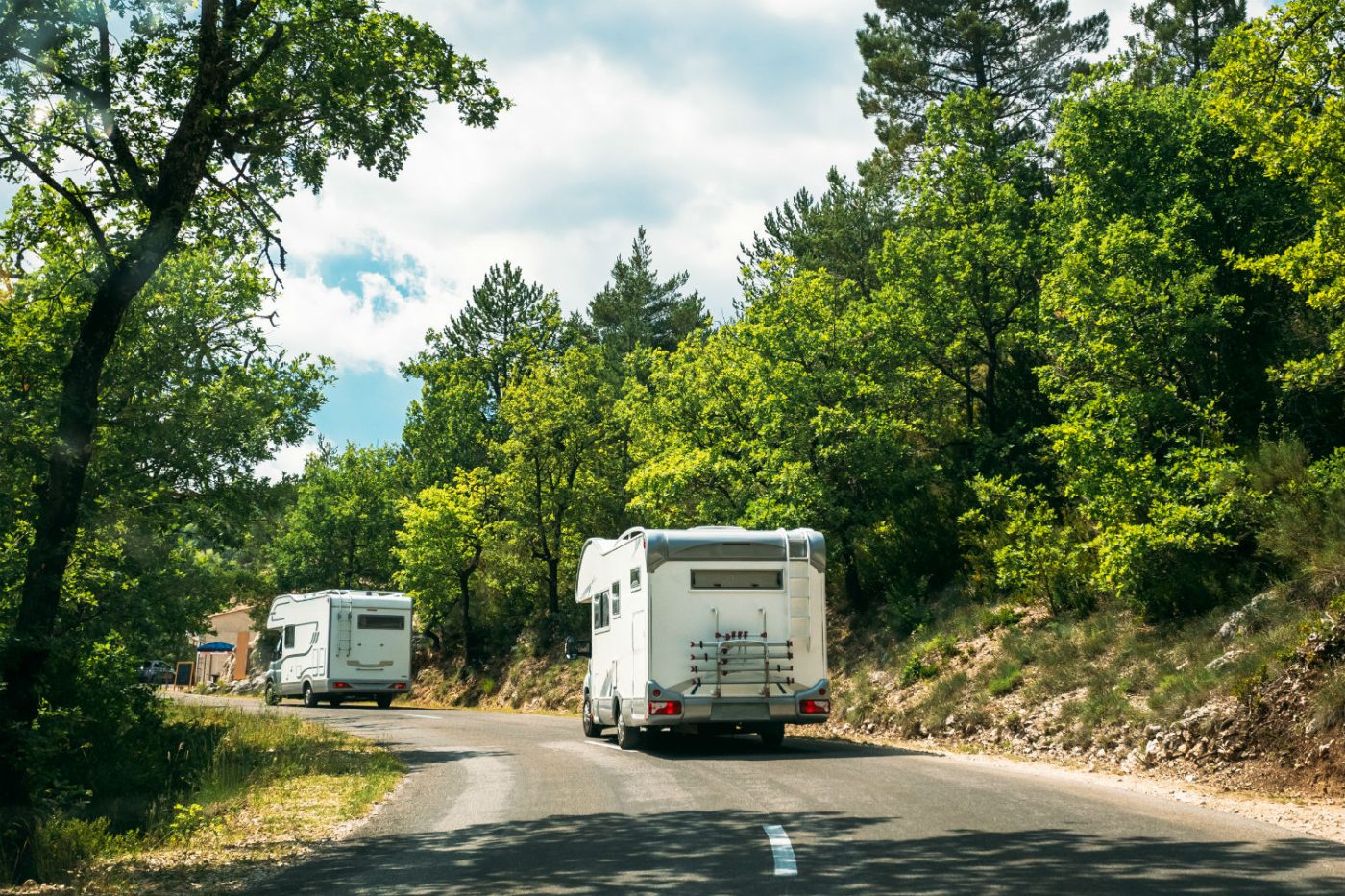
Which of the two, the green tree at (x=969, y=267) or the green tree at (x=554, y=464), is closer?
the green tree at (x=969, y=267)

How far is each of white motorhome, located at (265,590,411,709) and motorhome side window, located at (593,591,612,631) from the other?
17.5 metres

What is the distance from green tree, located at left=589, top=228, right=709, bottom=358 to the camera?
59.6m

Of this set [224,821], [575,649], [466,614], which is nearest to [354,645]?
[466,614]

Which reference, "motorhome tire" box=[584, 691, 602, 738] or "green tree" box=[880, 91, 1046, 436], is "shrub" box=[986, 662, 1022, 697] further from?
"green tree" box=[880, 91, 1046, 436]

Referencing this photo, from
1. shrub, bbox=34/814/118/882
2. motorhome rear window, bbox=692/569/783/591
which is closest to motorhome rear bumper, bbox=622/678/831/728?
motorhome rear window, bbox=692/569/783/591

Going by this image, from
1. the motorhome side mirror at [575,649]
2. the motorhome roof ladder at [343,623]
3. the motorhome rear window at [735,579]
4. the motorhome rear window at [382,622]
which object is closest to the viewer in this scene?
the motorhome rear window at [735,579]

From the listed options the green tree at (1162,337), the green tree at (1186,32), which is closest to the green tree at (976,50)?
the green tree at (1186,32)

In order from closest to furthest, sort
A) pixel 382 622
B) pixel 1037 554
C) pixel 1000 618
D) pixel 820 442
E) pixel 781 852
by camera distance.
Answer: pixel 781 852 → pixel 1037 554 → pixel 1000 618 → pixel 820 442 → pixel 382 622

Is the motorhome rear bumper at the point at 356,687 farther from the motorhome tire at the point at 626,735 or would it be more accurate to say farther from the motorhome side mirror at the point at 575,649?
the motorhome tire at the point at 626,735

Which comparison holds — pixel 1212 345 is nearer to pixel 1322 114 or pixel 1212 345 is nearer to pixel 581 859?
pixel 1322 114

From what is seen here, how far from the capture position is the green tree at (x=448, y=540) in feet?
156

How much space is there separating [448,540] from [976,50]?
29.1m

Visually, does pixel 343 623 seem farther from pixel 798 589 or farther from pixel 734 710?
pixel 798 589

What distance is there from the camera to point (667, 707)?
53.1 ft
